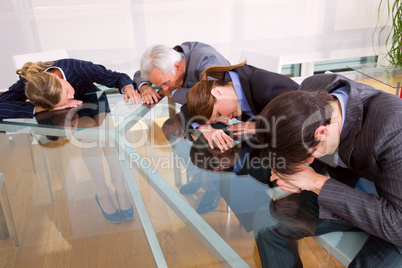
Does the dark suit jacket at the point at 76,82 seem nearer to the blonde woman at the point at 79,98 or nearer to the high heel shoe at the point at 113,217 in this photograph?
the blonde woman at the point at 79,98

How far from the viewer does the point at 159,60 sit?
73.2 inches

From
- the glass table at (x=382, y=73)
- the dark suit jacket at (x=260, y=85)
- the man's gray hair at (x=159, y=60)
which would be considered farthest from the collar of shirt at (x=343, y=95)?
the glass table at (x=382, y=73)

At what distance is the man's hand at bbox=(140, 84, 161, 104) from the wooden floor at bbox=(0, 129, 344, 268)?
0.46 m

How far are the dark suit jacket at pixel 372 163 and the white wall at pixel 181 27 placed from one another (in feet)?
7.65

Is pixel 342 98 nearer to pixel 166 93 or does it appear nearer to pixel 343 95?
pixel 343 95

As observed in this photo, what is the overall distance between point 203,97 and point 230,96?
0.13 m

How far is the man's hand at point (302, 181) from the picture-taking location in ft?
2.85

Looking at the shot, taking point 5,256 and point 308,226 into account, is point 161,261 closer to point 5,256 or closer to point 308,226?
point 308,226

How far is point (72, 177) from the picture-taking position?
1.54m

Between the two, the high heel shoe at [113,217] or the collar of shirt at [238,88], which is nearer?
the high heel shoe at [113,217]

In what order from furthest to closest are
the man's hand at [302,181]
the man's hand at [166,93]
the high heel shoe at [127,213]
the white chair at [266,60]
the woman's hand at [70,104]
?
the white chair at [266,60], the man's hand at [166,93], the woman's hand at [70,104], the high heel shoe at [127,213], the man's hand at [302,181]

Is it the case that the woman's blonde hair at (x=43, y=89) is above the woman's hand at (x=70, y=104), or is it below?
above

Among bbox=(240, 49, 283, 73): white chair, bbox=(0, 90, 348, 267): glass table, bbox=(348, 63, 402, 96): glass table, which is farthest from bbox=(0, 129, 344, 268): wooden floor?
bbox=(348, 63, 402, 96): glass table

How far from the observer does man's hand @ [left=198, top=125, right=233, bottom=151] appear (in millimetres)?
A: 1320
